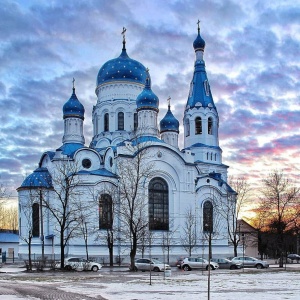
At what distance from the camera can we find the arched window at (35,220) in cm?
5150

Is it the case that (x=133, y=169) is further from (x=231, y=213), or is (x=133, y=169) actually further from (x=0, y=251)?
(x=0, y=251)

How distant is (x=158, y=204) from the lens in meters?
54.5

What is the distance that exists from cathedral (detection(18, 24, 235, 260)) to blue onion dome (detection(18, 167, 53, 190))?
100 millimetres

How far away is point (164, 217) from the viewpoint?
54562mm

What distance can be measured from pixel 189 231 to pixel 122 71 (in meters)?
20.3

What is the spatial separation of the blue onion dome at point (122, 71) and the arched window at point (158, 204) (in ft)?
44.4

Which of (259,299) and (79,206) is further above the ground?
(79,206)

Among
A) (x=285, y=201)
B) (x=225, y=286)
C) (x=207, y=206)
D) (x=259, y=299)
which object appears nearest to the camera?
(x=259, y=299)

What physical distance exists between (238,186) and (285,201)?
46.0 feet

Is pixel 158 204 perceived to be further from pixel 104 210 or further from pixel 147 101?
pixel 147 101

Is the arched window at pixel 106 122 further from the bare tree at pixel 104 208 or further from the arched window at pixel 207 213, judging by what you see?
the arched window at pixel 207 213

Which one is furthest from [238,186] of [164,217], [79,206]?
[79,206]

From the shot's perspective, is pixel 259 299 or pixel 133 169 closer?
pixel 259 299

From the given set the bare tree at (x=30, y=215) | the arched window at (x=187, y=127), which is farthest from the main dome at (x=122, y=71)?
the bare tree at (x=30, y=215)
